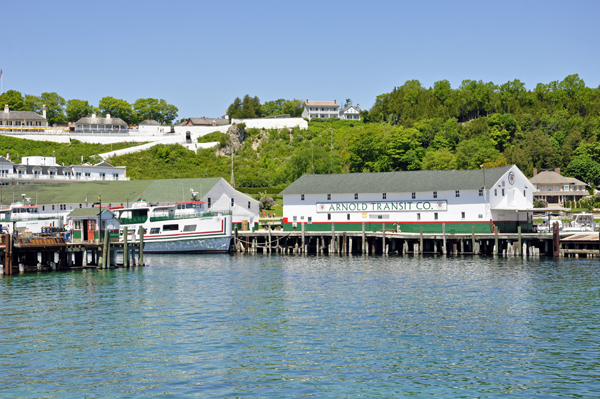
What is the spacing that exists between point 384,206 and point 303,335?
46709 millimetres

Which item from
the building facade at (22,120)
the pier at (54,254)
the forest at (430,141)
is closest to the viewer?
the pier at (54,254)

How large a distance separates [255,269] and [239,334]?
26430 mm

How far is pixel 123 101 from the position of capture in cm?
17450

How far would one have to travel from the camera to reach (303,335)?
28.2 metres

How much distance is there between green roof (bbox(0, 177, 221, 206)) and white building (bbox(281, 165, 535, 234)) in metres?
16.1

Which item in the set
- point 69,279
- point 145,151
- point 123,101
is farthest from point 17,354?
point 123,101

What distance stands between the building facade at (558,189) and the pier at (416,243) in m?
48.1

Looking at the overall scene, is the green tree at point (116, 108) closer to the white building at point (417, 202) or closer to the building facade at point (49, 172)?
the building facade at point (49, 172)

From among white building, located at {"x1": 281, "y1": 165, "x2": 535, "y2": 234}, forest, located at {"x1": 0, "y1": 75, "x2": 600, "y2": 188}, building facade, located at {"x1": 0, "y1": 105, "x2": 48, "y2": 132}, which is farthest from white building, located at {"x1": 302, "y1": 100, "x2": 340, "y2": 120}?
white building, located at {"x1": 281, "y1": 165, "x2": 535, "y2": 234}

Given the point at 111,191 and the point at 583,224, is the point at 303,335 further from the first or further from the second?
the point at 111,191

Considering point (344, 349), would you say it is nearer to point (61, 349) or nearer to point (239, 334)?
point (239, 334)

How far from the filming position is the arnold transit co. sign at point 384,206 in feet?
233

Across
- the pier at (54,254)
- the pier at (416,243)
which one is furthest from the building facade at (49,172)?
the pier at (54,254)

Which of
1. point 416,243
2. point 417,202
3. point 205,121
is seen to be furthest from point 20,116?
point 416,243
